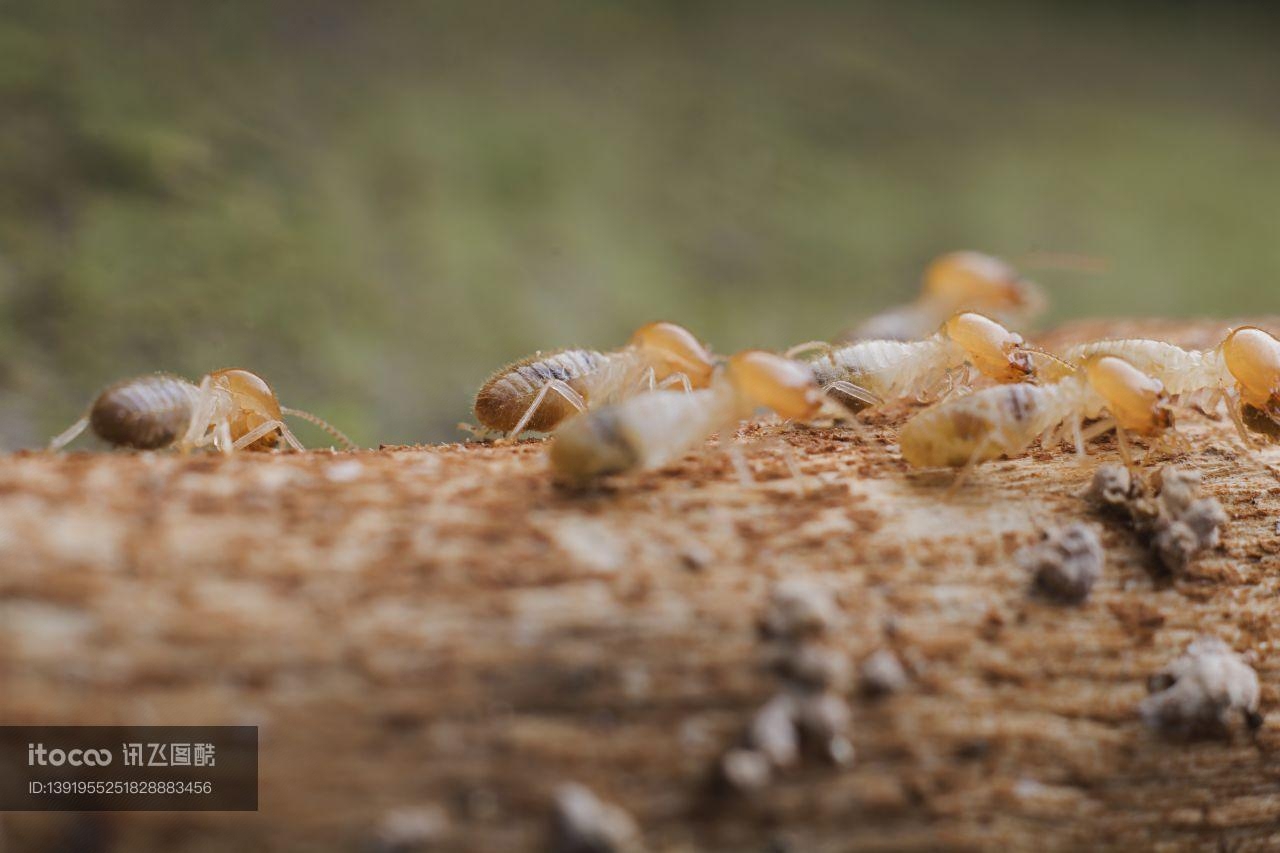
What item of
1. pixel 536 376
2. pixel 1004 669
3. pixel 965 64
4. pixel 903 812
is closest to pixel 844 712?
pixel 903 812

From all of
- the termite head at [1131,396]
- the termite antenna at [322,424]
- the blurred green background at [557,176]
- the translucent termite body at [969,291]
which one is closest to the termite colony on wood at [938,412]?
the termite head at [1131,396]

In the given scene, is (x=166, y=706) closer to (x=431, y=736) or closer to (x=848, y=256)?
(x=431, y=736)

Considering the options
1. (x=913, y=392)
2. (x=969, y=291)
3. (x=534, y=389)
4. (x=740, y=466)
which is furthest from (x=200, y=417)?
(x=969, y=291)

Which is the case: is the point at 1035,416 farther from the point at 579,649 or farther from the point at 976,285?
the point at 976,285

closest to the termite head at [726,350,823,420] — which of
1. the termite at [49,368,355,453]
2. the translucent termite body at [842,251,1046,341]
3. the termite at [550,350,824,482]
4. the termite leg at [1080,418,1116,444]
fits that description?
the termite at [550,350,824,482]

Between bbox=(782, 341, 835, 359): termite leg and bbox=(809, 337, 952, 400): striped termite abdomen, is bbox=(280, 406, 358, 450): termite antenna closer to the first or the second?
bbox=(782, 341, 835, 359): termite leg

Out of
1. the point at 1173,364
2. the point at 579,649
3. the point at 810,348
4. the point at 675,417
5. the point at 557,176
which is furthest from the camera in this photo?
the point at 557,176
